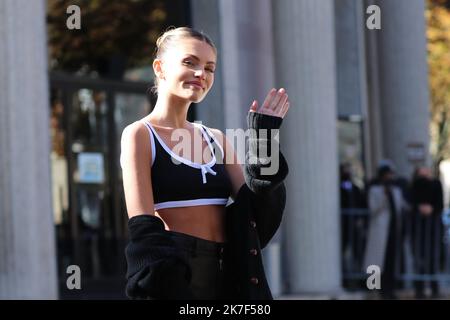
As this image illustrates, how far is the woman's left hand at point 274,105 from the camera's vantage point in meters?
3.68

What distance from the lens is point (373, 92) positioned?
61.8 ft

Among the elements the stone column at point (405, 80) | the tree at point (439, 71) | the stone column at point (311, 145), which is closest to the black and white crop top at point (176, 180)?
the stone column at point (311, 145)

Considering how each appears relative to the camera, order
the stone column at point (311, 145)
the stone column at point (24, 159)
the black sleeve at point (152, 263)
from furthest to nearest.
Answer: the stone column at point (311, 145)
the stone column at point (24, 159)
the black sleeve at point (152, 263)

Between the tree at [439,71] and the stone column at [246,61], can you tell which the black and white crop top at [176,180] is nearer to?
the stone column at [246,61]

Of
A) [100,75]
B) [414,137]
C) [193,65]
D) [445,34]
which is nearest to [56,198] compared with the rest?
[100,75]

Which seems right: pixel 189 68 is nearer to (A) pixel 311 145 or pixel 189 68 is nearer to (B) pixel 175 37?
(B) pixel 175 37

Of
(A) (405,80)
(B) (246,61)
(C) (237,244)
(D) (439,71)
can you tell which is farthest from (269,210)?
(D) (439,71)

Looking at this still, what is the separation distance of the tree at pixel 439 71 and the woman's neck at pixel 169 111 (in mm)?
22706

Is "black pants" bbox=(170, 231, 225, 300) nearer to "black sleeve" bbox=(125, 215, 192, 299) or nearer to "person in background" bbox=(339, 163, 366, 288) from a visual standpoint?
"black sleeve" bbox=(125, 215, 192, 299)

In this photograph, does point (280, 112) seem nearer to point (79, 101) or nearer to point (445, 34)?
point (79, 101)

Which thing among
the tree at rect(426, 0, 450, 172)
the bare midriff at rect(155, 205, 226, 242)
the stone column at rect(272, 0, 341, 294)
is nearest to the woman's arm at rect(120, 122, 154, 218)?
the bare midriff at rect(155, 205, 226, 242)

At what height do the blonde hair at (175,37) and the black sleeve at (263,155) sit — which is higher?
the blonde hair at (175,37)
